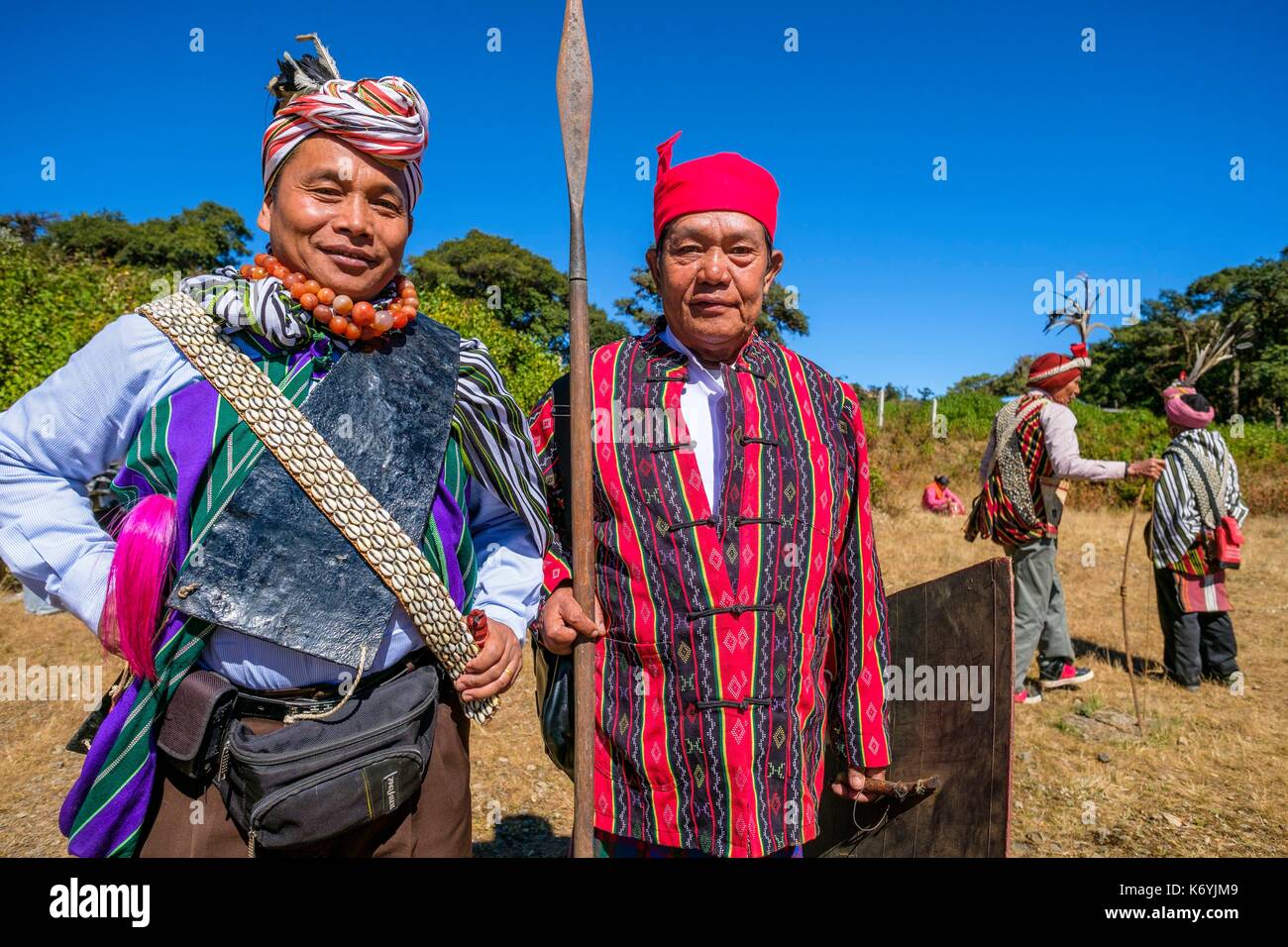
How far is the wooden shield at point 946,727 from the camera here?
1.99 m

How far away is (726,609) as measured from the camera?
6.07 feet

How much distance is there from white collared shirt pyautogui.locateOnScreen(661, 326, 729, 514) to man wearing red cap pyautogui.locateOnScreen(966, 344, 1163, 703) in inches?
150

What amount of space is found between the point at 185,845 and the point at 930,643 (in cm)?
187

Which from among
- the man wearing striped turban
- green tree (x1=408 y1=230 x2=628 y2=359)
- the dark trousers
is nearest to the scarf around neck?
the man wearing striped turban

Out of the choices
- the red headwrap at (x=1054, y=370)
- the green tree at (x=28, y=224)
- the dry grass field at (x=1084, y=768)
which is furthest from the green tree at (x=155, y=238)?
the red headwrap at (x=1054, y=370)

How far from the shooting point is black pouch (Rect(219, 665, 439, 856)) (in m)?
1.43

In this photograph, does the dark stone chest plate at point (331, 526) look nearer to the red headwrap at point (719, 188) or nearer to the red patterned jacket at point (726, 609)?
the red patterned jacket at point (726, 609)

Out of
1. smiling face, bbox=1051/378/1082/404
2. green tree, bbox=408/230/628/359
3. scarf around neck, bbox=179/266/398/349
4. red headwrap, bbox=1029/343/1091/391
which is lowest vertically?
scarf around neck, bbox=179/266/398/349

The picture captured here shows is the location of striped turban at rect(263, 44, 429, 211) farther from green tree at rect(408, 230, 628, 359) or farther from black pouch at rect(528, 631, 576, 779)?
green tree at rect(408, 230, 628, 359)

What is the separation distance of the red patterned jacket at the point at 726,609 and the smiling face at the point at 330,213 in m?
0.64

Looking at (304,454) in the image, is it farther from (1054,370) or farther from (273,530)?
(1054,370)

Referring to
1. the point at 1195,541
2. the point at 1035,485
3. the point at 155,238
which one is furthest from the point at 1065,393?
the point at 155,238
